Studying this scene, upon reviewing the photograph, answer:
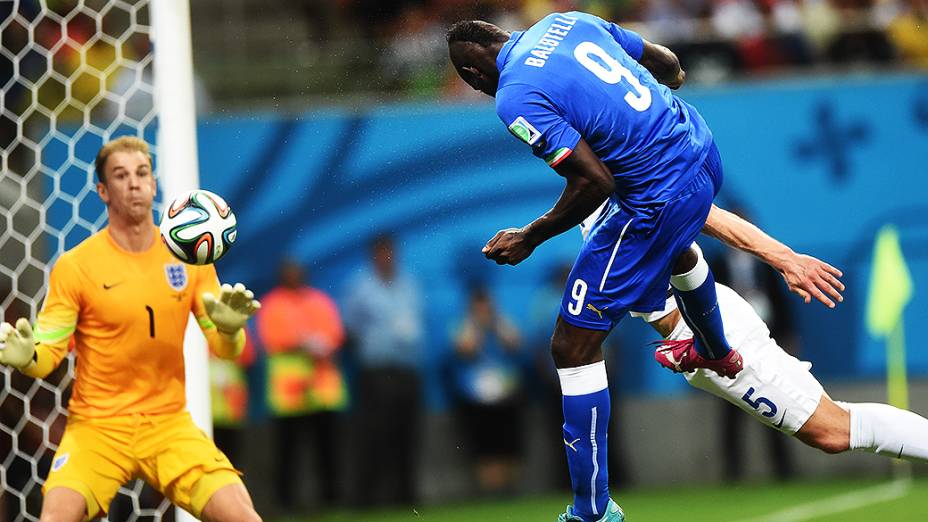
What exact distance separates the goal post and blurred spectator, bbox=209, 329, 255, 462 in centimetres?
121

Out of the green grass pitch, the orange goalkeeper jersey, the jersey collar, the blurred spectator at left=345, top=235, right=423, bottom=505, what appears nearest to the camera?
the jersey collar

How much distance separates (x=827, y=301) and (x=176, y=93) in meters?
3.77

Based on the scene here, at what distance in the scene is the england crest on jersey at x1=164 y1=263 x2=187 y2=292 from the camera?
273 inches

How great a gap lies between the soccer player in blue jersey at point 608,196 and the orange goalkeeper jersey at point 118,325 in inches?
70.9

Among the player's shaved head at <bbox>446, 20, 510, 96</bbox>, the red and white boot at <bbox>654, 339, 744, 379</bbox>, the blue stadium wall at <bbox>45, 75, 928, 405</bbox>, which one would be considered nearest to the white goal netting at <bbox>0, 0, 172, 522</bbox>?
the blue stadium wall at <bbox>45, 75, 928, 405</bbox>

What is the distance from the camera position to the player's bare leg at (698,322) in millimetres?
6504

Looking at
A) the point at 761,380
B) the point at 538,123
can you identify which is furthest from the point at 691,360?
the point at 538,123

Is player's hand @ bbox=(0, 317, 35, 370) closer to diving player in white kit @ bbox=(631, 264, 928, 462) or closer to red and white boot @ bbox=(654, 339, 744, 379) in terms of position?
diving player in white kit @ bbox=(631, 264, 928, 462)

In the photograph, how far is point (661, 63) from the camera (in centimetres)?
682

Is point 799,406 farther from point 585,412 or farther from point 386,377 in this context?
point 386,377

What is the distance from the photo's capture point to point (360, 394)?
12.9 m

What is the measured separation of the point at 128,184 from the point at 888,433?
381 centimetres

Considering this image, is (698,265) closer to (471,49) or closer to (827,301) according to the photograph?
(827,301)

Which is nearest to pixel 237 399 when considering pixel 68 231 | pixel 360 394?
pixel 360 394
